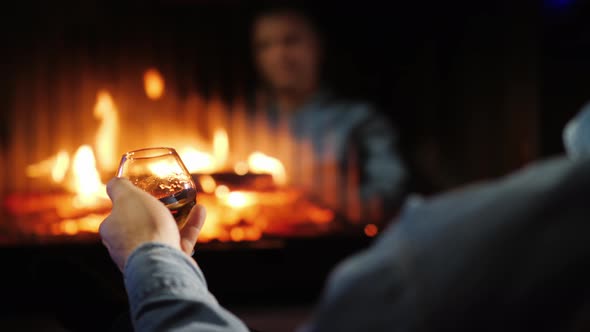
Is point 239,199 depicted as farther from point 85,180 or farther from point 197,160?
point 85,180

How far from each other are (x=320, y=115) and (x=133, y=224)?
2226 millimetres

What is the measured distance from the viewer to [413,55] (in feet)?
8.96

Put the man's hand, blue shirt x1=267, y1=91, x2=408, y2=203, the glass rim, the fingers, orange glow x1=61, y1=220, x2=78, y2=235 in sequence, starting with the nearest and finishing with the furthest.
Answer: the man's hand < the fingers < the glass rim < orange glow x1=61, y1=220, x2=78, y2=235 < blue shirt x1=267, y1=91, x2=408, y2=203

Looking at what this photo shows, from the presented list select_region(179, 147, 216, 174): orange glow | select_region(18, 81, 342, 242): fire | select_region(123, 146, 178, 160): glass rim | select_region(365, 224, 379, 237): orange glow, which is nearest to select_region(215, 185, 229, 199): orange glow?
select_region(18, 81, 342, 242): fire

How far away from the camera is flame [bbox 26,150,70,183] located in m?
2.68

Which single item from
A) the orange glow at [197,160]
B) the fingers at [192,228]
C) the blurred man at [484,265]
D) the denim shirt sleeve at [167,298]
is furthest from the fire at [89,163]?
the blurred man at [484,265]

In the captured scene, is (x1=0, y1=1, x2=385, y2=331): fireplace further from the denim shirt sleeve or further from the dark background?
the denim shirt sleeve

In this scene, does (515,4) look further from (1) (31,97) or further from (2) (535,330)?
(2) (535,330)

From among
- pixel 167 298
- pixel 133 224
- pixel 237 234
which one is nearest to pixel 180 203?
pixel 133 224

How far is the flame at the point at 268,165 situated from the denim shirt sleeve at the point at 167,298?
6.78 feet

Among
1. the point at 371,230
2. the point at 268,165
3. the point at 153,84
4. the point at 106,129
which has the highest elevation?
the point at 153,84

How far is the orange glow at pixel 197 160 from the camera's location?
8.98 ft

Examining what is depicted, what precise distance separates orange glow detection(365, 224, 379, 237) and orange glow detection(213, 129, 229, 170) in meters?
0.76

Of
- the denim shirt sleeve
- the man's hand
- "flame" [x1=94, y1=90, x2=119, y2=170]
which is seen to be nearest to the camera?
the denim shirt sleeve
